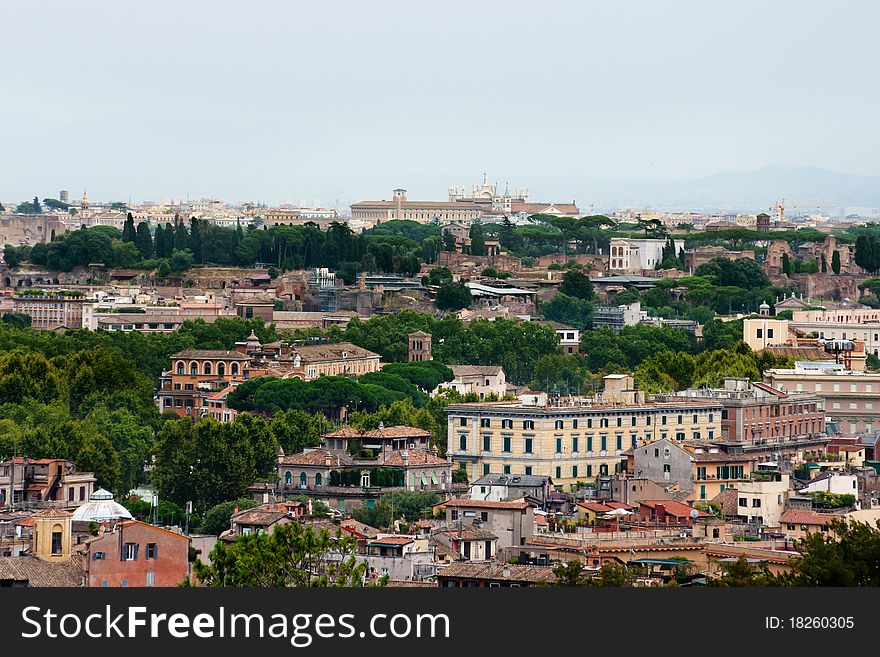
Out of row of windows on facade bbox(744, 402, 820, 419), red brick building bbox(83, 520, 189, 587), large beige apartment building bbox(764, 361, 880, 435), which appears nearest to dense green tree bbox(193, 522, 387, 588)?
red brick building bbox(83, 520, 189, 587)

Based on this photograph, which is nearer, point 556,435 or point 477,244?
point 556,435

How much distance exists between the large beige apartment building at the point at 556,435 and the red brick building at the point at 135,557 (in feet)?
57.5

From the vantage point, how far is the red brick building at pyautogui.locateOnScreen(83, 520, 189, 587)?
44188mm

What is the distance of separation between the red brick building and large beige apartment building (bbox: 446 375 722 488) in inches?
689

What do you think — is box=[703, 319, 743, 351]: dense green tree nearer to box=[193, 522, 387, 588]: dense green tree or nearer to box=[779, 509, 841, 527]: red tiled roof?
box=[779, 509, 841, 527]: red tiled roof

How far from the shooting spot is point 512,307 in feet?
413

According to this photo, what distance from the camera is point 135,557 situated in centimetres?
4450

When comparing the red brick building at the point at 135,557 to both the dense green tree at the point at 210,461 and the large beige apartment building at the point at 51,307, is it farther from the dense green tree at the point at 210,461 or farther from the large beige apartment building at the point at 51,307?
the large beige apartment building at the point at 51,307

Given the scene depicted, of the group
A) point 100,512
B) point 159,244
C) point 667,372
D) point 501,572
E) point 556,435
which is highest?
point 501,572

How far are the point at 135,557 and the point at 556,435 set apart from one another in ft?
65.6

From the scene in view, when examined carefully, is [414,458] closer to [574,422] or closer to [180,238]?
[574,422]

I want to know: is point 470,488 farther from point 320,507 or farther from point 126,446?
point 126,446

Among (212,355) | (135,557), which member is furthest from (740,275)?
(135,557)

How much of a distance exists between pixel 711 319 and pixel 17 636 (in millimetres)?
92218
